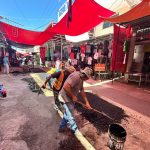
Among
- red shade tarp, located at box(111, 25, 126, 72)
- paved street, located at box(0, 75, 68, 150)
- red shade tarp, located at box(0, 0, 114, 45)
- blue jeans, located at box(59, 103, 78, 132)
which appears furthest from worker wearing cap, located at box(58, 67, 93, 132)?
red shade tarp, located at box(111, 25, 126, 72)

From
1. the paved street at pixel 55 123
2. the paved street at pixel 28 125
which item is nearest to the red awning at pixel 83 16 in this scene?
the paved street at pixel 55 123

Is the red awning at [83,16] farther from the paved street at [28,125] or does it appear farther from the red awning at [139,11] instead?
the paved street at [28,125]

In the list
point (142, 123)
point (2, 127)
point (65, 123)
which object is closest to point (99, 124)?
point (65, 123)

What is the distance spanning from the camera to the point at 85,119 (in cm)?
414

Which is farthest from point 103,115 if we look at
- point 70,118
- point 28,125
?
point 28,125

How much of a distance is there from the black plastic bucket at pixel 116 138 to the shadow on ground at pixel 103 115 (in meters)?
0.58

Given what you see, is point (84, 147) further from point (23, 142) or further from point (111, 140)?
point (23, 142)

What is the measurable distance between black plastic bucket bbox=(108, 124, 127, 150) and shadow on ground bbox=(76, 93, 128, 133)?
58 centimetres

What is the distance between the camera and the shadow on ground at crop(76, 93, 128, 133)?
381cm

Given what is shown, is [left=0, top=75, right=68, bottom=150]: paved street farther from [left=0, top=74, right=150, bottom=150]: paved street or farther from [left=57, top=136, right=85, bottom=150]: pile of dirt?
[left=57, top=136, right=85, bottom=150]: pile of dirt

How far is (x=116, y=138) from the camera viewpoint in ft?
8.60

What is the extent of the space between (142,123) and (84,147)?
1.98 meters

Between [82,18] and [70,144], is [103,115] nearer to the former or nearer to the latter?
[70,144]

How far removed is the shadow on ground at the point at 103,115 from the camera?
381 centimetres
